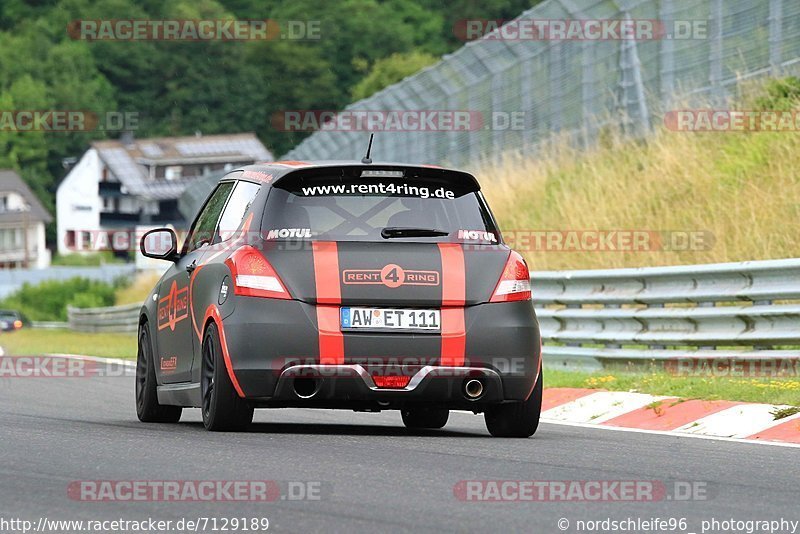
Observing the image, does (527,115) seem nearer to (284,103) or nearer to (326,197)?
(326,197)

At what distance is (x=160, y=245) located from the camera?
11.9m

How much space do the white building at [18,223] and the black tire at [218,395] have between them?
13278 cm

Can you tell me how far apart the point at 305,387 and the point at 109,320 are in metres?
36.4

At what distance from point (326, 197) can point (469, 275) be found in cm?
97

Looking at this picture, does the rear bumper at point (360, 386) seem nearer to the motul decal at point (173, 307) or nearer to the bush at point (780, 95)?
the motul decal at point (173, 307)

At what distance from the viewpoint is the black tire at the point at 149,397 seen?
1212 cm

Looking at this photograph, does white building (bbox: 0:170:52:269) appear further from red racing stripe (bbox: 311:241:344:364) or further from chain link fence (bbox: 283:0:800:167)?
red racing stripe (bbox: 311:241:344:364)

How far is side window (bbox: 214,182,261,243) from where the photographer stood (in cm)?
1095

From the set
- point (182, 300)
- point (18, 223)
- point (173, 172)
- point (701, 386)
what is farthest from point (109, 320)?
point (18, 223)

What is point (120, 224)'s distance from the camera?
144000mm

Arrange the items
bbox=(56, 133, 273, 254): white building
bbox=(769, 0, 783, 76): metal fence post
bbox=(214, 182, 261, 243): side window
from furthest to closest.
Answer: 1. bbox=(56, 133, 273, 254): white building
2. bbox=(769, 0, 783, 76): metal fence post
3. bbox=(214, 182, 261, 243): side window

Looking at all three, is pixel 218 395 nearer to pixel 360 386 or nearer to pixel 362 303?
pixel 360 386

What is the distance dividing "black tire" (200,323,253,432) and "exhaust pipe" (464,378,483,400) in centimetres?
122

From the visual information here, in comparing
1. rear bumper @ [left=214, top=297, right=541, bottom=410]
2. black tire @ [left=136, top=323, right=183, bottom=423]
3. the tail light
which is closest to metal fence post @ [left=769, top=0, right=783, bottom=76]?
black tire @ [left=136, top=323, right=183, bottom=423]
